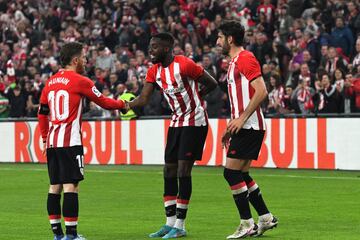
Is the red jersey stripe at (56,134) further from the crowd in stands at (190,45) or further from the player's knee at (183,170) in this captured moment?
the crowd in stands at (190,45)

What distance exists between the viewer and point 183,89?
12008mm

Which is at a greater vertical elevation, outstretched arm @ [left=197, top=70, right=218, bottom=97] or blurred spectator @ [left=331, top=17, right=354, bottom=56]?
blurred spectator @ [left=331, top=17, right=354, bottom=56]

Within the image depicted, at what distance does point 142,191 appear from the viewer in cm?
1822

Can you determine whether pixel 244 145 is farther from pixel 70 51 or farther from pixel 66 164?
pixel 70 51

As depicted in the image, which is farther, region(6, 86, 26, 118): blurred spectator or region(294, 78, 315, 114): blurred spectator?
region(6, 86, 26, 118): blurred spectator

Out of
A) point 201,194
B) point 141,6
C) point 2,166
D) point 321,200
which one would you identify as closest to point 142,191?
point 201,194

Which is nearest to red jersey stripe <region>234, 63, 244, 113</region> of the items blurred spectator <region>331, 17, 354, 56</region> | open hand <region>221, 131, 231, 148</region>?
open hand <region>221, 131, 231, 148</region>

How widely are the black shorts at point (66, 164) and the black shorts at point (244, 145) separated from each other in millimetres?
1619

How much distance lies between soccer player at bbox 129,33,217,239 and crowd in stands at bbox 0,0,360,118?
31.6 feet

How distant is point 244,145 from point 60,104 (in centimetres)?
200

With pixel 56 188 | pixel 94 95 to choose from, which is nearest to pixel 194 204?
pixel 56 188

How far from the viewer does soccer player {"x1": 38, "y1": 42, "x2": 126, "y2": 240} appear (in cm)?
1098

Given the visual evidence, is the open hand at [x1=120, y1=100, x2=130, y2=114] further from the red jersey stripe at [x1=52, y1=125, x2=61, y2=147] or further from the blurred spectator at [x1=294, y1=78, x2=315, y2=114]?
the blurred spectator at [x1=294, y1=78, x2=315, y2=114]

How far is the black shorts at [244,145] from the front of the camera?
1134 cm
